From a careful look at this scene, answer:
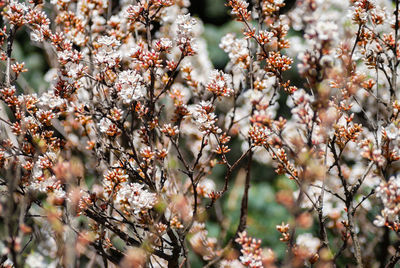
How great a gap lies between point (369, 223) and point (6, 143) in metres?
2.37

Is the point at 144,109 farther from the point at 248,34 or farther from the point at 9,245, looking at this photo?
the point at 9,245

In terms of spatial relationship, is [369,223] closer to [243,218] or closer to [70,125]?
[243,218]

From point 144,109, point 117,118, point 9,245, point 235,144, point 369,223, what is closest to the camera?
point 9,245

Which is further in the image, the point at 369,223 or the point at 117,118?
the point at 369,223

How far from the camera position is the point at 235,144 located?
7.06 meters

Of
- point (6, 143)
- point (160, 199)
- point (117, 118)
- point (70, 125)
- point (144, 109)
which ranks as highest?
point (70, 125)

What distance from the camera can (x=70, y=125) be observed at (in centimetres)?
287

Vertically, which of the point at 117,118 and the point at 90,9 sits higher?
the point at 90,9

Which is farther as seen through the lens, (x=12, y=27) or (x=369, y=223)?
(x=369, y=223)

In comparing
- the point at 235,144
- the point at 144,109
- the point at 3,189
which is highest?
the point at 235,144

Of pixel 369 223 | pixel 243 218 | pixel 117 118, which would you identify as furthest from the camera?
pixel 369 223

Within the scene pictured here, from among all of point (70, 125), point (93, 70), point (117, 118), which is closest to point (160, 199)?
point (117, 118)

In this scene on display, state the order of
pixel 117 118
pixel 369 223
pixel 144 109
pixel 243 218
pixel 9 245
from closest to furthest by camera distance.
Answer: pixel 9 245 → pixel 117 118 → pixel 144 109 → pixel 243 218 → pixel 369 223

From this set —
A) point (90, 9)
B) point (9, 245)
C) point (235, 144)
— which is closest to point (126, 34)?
point (90, 9)
